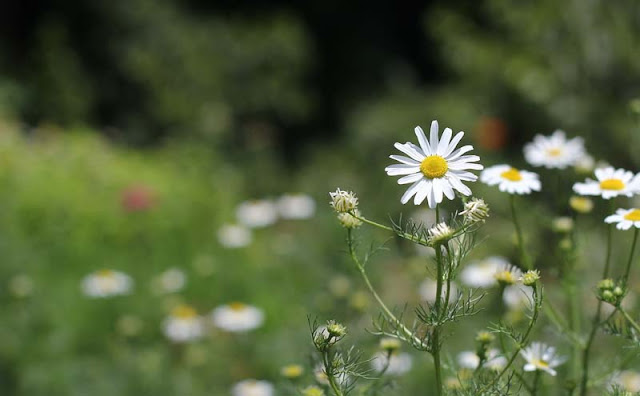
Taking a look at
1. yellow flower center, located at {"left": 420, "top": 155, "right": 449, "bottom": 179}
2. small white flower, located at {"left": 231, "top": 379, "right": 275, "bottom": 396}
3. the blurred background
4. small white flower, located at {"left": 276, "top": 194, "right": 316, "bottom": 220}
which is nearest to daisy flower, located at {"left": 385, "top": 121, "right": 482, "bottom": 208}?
yellow flower center, located at {"left": 420, "top": 155, "right": 449, "bottom": 179}

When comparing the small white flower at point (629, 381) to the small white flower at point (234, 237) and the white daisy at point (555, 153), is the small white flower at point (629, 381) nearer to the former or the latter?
the white daisy at point (555, 153)

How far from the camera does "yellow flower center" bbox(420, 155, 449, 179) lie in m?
1.11

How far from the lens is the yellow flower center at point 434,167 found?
1.11 metres

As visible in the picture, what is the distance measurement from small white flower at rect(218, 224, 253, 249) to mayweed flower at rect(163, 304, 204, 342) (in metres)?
0.78

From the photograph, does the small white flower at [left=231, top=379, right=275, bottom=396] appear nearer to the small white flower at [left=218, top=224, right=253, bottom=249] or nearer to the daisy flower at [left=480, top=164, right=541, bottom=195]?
the daisy flower at [left=480, top=164, right=541, bottom=195]

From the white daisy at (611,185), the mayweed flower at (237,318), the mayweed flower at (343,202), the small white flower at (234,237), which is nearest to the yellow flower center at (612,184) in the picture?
the white daisy at (611,185)

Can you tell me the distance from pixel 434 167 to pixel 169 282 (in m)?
2.33

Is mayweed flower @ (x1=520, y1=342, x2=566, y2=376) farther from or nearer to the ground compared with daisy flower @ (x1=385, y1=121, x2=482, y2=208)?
nearer to the ground

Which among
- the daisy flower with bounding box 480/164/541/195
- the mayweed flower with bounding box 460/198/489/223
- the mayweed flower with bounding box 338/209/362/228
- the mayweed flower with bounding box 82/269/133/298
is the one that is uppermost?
the mayweed flower with bounding box 82/269/133/298

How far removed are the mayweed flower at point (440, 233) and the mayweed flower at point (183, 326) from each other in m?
1.91

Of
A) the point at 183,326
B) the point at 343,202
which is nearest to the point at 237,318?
the point at 183,326

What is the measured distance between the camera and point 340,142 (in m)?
6.50

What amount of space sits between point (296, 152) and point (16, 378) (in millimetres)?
4249

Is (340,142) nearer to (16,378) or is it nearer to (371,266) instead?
(371,266)
